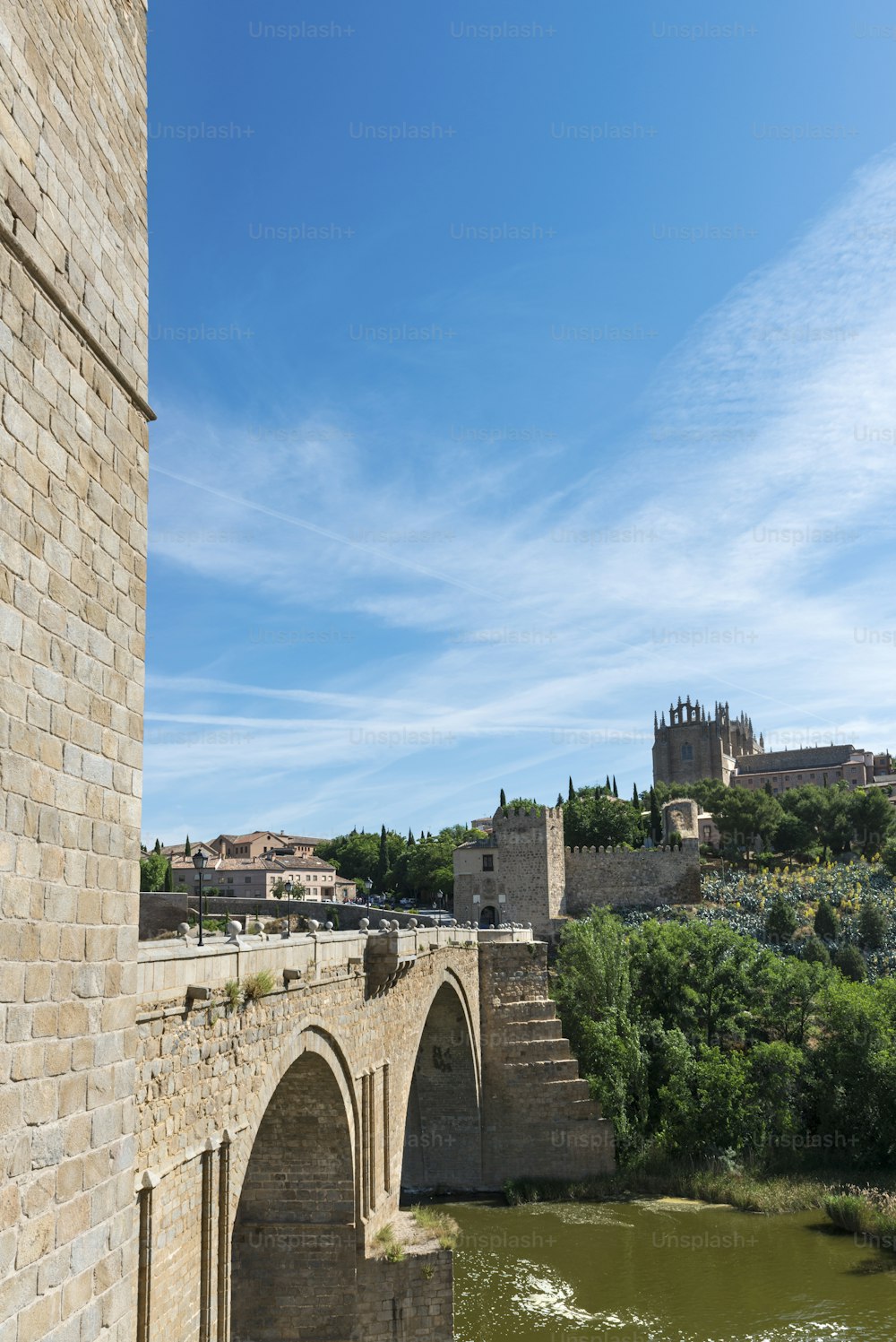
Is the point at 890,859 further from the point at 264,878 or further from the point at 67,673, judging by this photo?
the point at 67,673

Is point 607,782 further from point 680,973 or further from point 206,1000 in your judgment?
point 206,1000

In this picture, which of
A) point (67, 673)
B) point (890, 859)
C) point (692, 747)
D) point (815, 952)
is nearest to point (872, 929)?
point (815, 952)

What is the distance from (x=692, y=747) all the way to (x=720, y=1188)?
3286 inches

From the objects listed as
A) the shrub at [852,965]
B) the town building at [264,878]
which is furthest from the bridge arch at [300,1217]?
the town building at [264,878]

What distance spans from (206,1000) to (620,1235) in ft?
59.2

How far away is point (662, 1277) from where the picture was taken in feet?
67.9

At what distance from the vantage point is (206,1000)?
8812 mm

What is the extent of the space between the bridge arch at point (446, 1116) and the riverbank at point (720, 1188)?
1369 millimetres

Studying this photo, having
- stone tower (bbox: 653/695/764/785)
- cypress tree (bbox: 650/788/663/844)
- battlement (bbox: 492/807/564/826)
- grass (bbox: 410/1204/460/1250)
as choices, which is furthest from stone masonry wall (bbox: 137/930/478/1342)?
stone tower (bbox: 653/695/764/785)

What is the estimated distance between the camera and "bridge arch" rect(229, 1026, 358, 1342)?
13922 mm

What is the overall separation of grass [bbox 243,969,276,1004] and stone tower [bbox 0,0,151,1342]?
13.0ft

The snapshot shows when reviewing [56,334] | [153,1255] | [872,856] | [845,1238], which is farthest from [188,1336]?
[872,856]

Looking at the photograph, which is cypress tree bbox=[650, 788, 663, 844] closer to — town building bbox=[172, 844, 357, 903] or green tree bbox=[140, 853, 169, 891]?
town building bbox=[172, 844, 357, 903]

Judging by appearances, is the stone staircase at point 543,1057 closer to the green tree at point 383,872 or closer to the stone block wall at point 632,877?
the stone block wall at point 632,877
